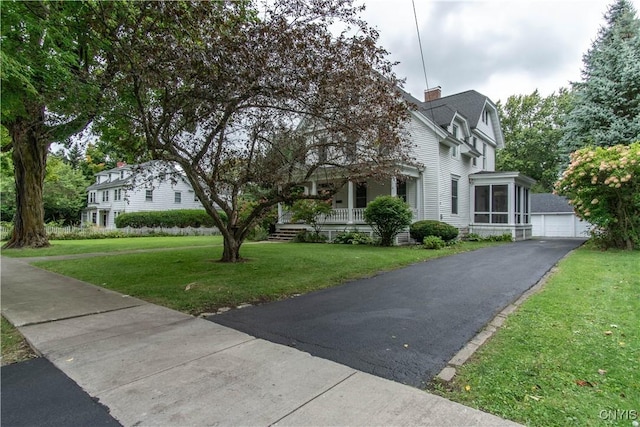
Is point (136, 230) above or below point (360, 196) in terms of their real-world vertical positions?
below

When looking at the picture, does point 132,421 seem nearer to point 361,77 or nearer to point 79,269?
point 361,77

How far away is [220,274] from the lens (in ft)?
27.0

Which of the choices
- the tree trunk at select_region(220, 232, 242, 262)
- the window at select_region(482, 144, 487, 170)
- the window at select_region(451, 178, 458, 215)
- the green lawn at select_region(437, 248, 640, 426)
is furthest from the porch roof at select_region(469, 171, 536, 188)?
the tree trunk at select_region(220, 232, 242, 262)

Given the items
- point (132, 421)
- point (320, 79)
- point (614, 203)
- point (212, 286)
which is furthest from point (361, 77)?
point (614, 203)

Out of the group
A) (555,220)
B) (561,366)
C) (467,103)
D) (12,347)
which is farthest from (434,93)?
(12,347)

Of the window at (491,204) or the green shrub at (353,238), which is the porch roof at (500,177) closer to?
the window at (491,204)

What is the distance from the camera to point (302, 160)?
955 centimetres

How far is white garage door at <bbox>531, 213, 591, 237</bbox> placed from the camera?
24359 mm

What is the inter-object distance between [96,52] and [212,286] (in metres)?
5.51

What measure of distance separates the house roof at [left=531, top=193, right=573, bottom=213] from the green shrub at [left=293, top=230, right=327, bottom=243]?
58.2ft

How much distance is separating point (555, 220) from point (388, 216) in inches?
701

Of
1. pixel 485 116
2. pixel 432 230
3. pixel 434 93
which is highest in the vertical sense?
pixel 434 93

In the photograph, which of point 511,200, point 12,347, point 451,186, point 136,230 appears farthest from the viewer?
point 136,230

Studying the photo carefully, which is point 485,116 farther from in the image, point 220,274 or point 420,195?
point 220,274
